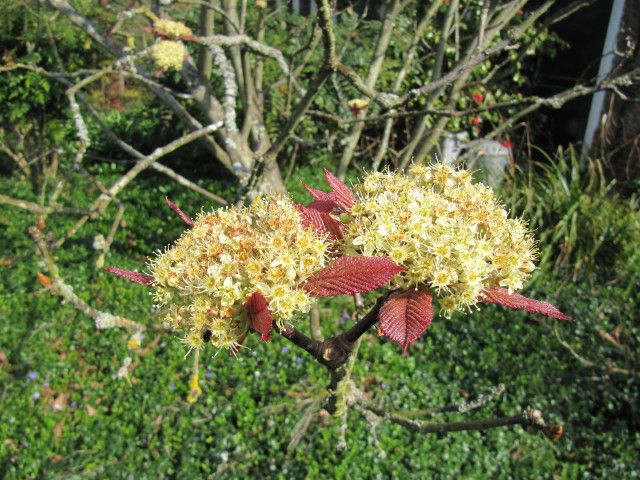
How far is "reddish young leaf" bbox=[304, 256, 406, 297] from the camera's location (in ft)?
2.46

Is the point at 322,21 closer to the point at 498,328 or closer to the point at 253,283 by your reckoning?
the point at 253,283

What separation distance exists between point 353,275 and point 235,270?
172 mm

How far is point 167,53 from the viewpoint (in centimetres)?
217

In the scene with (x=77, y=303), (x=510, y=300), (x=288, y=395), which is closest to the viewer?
(x=510, y=300)

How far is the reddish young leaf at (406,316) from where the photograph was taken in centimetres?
77

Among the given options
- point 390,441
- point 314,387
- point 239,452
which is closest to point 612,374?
point 390,441

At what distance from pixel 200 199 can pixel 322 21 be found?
418 cm

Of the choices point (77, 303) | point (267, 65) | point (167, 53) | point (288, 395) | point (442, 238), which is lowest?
point (288, 395)

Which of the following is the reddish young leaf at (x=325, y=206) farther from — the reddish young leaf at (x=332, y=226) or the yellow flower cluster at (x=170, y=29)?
the yellow flower cluster at (x=170, y=29)

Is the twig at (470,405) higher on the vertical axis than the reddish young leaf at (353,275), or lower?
lower

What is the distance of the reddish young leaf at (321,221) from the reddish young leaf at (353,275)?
83mm

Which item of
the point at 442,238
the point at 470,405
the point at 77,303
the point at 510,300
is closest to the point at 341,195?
the point at 442,238

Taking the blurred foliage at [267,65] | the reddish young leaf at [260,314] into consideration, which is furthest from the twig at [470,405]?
the blurred foliage at [267,65]

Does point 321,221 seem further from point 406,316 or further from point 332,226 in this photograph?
point 406,316
